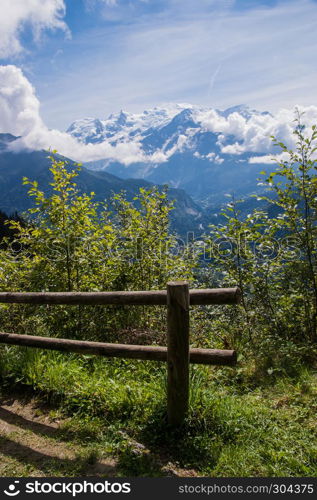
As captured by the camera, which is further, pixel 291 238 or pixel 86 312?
pixel 86 312

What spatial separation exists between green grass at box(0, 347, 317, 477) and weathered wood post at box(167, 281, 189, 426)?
0.21m

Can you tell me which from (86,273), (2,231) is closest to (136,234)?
(86,273)

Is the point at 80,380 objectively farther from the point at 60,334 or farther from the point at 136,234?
the point at 136,234

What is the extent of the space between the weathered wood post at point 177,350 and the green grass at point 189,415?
0.21 meters

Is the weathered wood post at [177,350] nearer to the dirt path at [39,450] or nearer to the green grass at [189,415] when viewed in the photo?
the green grass at [189,415]

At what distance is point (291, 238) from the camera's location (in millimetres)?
6824

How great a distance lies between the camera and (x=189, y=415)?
4.29 meters

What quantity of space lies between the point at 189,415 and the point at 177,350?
902mm

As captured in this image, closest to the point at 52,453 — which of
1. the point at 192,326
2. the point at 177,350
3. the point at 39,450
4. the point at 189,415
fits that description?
the point at 39,450

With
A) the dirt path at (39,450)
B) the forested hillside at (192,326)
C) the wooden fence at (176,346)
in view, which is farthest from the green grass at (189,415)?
the wooden fence at (176,346)

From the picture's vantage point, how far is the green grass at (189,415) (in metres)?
3.76

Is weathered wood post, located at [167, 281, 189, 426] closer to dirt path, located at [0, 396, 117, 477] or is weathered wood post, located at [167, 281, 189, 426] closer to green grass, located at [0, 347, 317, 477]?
green grass, located at [0, 347, 317, 477]

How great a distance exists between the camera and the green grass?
12.3ft

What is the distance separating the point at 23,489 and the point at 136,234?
5306mm
